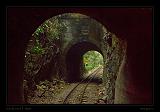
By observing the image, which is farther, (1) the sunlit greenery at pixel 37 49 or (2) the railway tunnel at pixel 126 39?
(1) the sunlit greenery at pixel 37 49

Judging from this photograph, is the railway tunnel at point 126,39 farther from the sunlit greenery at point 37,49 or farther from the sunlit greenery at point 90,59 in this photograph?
the sunlit greenery at point 90,59

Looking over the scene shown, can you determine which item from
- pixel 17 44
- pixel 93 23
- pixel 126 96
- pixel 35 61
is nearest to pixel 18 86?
pixel 17 44

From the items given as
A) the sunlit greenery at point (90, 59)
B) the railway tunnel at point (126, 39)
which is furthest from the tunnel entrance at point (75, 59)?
the railway tunnel at point (126, 39)

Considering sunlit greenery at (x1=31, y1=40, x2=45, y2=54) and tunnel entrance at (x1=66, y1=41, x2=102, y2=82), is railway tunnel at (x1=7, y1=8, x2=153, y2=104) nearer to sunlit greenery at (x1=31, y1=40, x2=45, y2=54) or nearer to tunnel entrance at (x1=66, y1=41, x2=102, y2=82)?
sunlit greenery at (x1=31, y1=40, x2=45, y2=54)

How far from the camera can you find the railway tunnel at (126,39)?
3.80 m

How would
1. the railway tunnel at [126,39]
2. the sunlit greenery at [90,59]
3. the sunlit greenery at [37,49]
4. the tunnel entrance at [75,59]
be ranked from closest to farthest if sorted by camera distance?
the railway tunnel at [126,39] → the sunlit greenery at [37,49] → the tunnel entrance at [75,59] → the sunlit greenery at [90,59]

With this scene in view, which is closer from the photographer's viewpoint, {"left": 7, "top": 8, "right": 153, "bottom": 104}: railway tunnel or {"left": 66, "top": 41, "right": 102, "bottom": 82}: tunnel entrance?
{"left": 7, "top": 8, "right": 153, "bottom": 104}: railway tunnel

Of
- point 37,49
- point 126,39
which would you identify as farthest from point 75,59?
point 126,39

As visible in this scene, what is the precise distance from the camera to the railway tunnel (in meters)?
3.80

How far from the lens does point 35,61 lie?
9.70 meters

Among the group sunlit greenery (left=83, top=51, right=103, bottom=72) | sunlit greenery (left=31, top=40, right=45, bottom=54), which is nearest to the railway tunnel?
sunlit greenery (left=31, top=40, right=45, bottom=54)

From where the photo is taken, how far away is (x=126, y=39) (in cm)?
483

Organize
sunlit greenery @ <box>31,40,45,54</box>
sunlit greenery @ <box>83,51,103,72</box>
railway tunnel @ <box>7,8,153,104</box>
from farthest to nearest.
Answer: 1. sunlit greenery @ <box>83,51,103,72</box>
2. sunlit greenery @ <box>31,40,45,54</box>
3. railway tunnel @ <box>7,8,153,104</box>

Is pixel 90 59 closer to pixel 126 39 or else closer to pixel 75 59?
pixel 75 59
